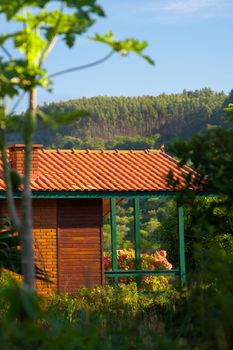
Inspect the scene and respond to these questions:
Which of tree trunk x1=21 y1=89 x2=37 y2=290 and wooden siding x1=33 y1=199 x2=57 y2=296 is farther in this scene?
wooden siding x1=33 y1=199 x2=57 y2=296

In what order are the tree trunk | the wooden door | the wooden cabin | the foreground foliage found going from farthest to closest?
the wooden door < the wooden cabin < the tree trunk < the foreground foliage

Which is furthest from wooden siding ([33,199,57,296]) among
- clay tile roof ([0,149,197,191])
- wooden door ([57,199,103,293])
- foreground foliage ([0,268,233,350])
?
foreground foliage ([0,268,233,350])

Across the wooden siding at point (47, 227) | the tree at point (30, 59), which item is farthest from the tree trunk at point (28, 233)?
the wooden siding at point (47, 227)

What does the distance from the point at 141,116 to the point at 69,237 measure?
512 ft

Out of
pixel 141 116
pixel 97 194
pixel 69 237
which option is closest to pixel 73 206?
pixel 69 237

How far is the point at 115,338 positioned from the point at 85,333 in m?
0.57

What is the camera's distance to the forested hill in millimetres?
169875

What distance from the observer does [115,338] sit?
8.80 m

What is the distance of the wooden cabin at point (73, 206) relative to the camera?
81.2ft

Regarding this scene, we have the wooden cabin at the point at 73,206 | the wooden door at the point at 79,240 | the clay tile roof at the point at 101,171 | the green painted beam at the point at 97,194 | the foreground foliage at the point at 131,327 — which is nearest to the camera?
the foreground foliage at the point at 131,327

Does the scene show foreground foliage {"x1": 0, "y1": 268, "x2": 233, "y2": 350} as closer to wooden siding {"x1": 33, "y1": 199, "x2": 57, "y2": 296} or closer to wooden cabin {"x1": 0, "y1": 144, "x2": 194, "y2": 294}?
wooden cabin {"x1": 0, "y1": 144, "x2": 194, "y2": 294}

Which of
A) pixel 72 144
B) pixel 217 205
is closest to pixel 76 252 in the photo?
pixel 217 205

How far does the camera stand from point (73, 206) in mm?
25766

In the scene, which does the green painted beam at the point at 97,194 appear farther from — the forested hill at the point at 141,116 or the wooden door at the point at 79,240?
the forested hill at the point at 141,116
